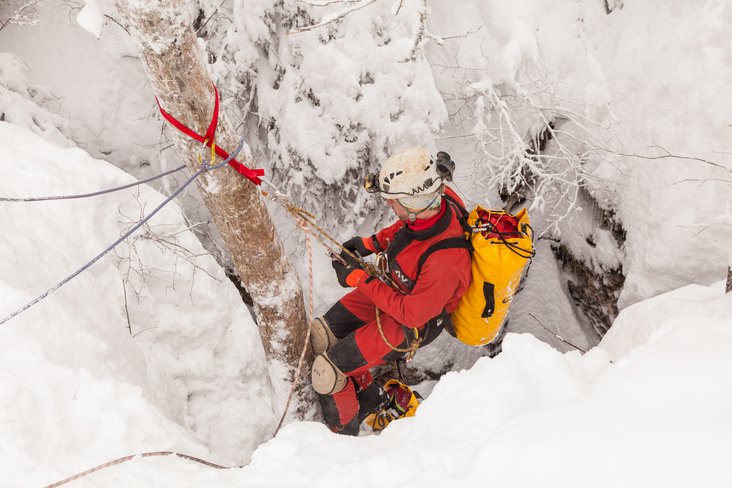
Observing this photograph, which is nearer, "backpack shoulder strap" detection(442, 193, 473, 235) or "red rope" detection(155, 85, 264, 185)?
"red rope" detection(155, 85, 264, 185)

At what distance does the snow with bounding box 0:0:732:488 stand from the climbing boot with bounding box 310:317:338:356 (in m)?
0.42

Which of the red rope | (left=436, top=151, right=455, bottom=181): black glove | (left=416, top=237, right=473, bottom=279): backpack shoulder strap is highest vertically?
the red rope

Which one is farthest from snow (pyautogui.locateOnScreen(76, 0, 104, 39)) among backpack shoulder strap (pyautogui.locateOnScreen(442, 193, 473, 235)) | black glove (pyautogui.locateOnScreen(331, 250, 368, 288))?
backpack shoulder strap (pyautogui.locateOnScreen(442, 193, 473, 235))

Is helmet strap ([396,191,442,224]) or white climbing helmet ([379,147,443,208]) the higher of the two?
white climbing helmet ([379,147,443,208])

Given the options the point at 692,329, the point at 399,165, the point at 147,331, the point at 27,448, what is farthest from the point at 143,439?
the point at 692,329

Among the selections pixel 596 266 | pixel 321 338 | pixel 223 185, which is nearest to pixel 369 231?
pixel 321 338

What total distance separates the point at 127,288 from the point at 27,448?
1.52 metres

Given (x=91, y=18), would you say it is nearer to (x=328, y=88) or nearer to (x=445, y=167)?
(x=445, y=167)

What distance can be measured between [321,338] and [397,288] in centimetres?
91

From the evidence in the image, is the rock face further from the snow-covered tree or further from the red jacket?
the red jacket

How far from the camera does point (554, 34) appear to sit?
532 cm

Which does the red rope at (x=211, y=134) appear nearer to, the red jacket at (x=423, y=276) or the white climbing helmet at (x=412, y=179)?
the white climbing helmet at (x=412, y=179)

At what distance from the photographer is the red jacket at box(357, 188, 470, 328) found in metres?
3.13

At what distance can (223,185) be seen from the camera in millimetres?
2797
